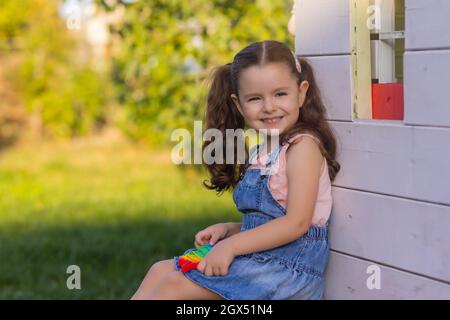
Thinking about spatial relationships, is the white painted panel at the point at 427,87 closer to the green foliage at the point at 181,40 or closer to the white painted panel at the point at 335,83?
the white painted panel at the point at 335,83

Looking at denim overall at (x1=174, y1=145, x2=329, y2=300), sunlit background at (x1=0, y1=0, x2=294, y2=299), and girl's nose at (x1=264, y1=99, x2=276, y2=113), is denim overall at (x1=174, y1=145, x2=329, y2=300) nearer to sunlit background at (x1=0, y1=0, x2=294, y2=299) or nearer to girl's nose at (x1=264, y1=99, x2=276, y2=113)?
girl's nose at (x1=264, y1=99, x2=276, y2=113)

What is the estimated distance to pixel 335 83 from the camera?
8.39ft

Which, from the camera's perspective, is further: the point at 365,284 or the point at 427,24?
the point at 365,284

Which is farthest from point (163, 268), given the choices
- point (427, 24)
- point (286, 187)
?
point (427, 24)

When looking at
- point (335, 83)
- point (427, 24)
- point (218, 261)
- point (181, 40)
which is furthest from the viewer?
point (181, 40)

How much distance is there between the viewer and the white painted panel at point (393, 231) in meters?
2.16

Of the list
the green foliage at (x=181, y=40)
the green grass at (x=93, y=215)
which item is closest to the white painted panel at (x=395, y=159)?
the green grass at (x=93, y=215)

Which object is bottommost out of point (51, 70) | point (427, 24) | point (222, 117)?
point (222, 117)

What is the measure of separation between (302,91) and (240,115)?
0.98 feet

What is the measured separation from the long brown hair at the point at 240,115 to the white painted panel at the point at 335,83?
0.9 inches

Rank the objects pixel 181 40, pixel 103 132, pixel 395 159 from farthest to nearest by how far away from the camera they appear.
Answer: pixel 103 132
pixel 181 40
pixel 395 159

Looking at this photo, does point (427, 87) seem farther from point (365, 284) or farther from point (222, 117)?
point (222, 117)

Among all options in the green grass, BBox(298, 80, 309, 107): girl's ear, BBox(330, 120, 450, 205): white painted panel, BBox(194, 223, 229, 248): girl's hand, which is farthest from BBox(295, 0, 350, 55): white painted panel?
the green grass
